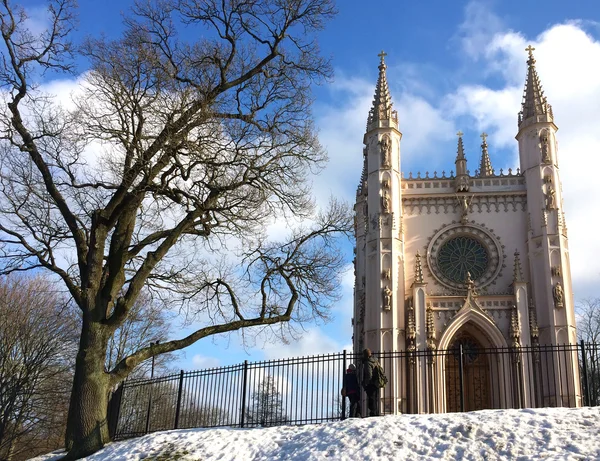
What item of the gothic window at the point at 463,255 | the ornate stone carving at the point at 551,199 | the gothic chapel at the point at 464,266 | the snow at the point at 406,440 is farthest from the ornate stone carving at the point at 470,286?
the snow at the point at 406,440

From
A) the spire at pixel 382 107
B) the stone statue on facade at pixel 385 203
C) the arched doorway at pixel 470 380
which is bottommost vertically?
the arched doorway at pixel 470 380

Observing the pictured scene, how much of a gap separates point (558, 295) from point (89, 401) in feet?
69.7

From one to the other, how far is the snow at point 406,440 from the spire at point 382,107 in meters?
22.7

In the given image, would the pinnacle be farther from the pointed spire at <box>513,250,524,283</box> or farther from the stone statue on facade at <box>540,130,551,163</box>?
the stone statue on facade at <box>540,130,551,163</box>

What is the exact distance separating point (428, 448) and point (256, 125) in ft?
27.8

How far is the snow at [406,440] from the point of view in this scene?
10.4 meters

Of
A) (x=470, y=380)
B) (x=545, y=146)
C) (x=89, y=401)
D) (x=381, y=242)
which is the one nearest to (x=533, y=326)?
(x=470, y=380)

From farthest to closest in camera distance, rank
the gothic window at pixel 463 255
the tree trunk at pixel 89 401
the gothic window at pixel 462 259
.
Answer: 1. the gothic window at pixel 462 259
2. the gothic window at pixel 463 255
3. the tree trunk at pixel 89 401

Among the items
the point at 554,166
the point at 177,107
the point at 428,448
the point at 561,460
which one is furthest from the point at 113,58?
the point at 554,166

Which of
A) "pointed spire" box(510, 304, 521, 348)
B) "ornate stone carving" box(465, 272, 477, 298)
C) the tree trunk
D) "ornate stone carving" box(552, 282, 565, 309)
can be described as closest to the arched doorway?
"pointed spire" box(510, 304, 521, 348)

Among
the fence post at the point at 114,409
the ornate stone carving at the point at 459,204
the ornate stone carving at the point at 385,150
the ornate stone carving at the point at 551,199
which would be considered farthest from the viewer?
the ornate stone carving at the point at 385,150

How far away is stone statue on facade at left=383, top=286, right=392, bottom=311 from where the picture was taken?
94.8 ft

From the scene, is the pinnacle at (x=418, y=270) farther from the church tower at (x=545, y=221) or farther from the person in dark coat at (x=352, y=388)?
the person in dark coat at (x=352, y=388)

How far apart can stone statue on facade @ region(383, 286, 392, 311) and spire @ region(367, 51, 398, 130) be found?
871cm
